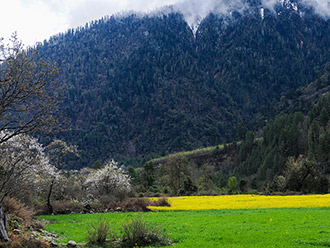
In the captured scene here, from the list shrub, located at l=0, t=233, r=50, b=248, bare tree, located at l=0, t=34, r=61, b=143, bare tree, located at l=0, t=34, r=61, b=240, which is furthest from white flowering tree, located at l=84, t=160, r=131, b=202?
bare tree, located at l=0, t=34, r=61, b=143

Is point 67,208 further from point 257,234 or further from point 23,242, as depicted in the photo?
point 257,234

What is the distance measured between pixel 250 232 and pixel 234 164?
114 metres

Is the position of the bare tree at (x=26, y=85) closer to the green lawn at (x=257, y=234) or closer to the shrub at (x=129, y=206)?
the green lawn at (x=257, y=234)

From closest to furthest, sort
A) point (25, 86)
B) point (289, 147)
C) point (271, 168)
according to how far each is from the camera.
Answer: point (25, 86) → point (271, 168) → point (289, 147)

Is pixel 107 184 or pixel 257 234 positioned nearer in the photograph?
pixel 257 234

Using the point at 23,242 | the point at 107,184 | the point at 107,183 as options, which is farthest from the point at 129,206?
the point at 23,242

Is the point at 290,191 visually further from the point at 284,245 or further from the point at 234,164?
the point at 234,164

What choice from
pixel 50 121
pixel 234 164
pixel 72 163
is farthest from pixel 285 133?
pixel 72 163

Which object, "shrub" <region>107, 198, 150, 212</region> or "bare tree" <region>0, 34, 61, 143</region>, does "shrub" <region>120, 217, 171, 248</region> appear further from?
"shrub" <region>107, 198, 150, 212</region>

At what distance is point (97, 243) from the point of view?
1455 centimetres

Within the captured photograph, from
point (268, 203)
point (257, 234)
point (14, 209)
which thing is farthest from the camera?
point (268, 203)

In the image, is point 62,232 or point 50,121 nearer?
point 50,121

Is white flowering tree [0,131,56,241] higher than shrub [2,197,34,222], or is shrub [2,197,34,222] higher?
white flowering tree [0,131,56,241]

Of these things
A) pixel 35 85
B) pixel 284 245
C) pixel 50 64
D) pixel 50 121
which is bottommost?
pixel 284 245
